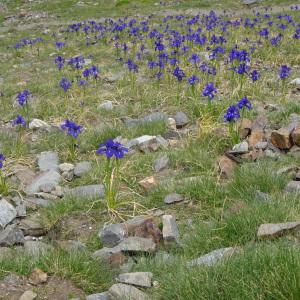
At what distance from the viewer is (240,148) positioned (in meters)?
6.39

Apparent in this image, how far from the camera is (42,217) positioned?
17.7 ft

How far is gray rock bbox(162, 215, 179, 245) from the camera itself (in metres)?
4.70

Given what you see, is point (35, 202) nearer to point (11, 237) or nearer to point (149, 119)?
point (11, 237)

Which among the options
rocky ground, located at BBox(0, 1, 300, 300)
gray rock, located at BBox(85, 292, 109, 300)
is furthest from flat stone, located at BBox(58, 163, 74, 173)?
gray rock, located at BBox(85, 292, 109, 300)

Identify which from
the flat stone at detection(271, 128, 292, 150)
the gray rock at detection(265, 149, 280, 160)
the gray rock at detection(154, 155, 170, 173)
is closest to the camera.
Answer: the gray rock at detection(265, 149, 280, 160)

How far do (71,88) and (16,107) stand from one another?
1.35 metres

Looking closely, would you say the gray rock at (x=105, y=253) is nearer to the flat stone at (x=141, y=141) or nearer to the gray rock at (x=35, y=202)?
the gray rock at (x=35, y=202)

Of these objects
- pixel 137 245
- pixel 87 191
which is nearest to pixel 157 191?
pixel 87 191

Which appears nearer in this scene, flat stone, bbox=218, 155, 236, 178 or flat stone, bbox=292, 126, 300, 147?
flat stone, bbox=218, 155, 236, 178

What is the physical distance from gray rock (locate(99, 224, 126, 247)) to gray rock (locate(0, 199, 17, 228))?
1.13 m

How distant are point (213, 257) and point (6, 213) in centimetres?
263

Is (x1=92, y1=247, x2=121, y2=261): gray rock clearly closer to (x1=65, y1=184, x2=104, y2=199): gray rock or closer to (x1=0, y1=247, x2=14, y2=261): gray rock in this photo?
(x1=0, y1=247, x2=14, y2=261): gray rock

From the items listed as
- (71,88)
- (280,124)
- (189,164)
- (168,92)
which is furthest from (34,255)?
(71,88)

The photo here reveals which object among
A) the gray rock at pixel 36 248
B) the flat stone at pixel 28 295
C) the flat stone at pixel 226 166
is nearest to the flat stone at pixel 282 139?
the flat stone at pixel 226 166
